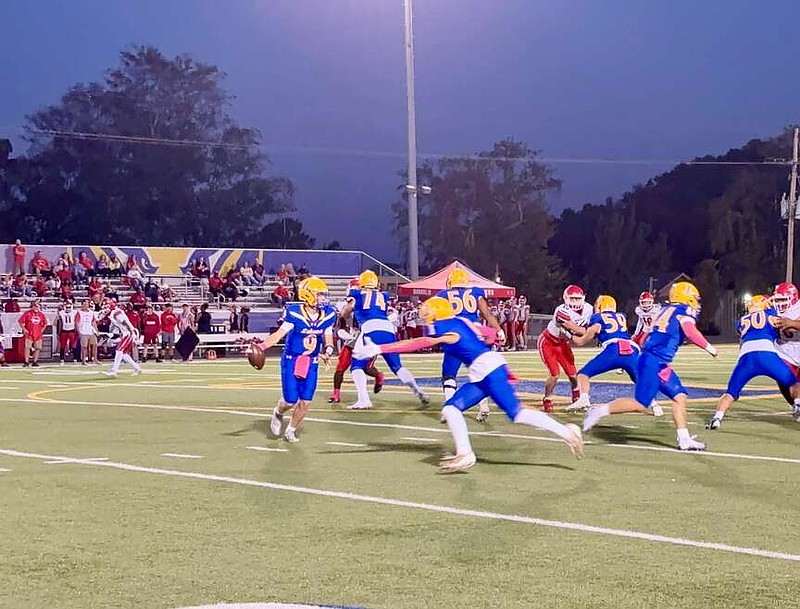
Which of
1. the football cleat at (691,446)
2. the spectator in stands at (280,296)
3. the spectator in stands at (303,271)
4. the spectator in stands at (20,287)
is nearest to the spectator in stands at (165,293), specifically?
the spectator in stands at (280,296)

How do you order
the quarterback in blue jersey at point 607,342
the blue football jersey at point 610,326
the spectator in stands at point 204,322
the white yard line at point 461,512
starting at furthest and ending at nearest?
the spectator in stands at point 204,322, the blue football jersey at point 610,326, the quarterback in blue jersey at point 607,342, the white yard line at point 461,512

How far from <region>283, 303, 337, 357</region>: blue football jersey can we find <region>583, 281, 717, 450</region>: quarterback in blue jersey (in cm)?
326

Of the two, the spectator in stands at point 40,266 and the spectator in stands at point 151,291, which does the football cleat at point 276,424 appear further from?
the spectator in stands at point 40,266

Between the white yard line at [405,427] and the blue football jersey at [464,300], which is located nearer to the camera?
the white yard line at [405,427]

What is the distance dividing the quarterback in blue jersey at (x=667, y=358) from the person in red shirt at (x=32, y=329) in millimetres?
22481

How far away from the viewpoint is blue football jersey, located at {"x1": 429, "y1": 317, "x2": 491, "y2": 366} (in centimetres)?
1006

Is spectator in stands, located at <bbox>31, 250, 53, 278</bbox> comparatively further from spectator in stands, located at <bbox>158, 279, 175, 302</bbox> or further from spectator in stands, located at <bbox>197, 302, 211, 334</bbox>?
spectator in stands, located at <bbox>197, 302, 211, 334</bbox>

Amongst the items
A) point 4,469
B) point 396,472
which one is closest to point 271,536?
point 396,472

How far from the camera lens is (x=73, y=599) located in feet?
18.7

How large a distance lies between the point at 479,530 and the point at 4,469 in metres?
5.08

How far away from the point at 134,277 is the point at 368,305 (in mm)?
24598

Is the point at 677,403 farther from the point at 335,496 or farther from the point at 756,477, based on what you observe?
the point at 335,496

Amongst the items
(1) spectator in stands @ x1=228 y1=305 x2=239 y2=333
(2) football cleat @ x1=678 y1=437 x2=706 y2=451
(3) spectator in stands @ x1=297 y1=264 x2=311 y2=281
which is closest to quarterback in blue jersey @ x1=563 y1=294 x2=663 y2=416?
(2) football cleat @ x1=678 y1=437 x2=706 y2=451

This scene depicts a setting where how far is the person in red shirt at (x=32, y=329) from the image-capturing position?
30906mm
